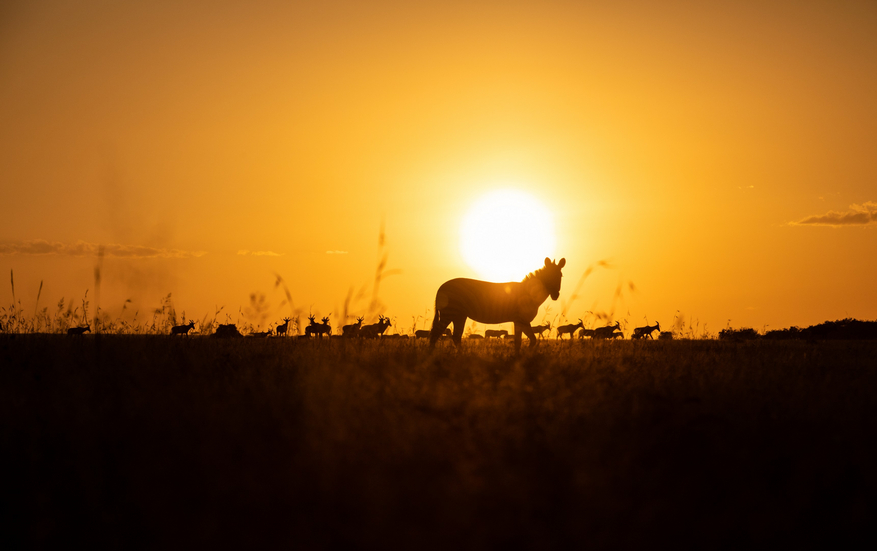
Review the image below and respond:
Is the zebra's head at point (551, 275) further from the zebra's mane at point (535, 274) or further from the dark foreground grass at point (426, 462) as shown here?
the dark foreground grass at point (426, 462)

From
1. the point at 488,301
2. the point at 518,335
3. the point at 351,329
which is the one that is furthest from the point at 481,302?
the point at 351,329

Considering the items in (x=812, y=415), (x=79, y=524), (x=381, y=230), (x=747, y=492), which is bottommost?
(x=79, y=524)

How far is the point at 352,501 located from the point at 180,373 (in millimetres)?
4761

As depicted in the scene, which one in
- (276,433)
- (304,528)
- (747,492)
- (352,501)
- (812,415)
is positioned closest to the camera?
(304,528)

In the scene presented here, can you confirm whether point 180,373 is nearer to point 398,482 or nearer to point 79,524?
point 79,524

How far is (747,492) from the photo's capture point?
12.5ft

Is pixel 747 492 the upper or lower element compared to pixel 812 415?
lower

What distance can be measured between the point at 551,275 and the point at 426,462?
1125 cm

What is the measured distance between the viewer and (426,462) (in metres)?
4.20

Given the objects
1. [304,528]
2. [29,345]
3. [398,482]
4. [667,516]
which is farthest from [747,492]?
[29,345]

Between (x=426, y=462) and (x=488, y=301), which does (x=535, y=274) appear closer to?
(x=488, y=301)

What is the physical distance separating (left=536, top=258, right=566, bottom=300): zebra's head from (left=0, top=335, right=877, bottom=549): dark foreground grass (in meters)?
7.83

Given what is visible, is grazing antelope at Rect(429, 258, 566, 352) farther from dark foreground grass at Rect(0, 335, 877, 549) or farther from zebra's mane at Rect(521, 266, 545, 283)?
dark foreground grass at Rect(0, 335, 877, 549)

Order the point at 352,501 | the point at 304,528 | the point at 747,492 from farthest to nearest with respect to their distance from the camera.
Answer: the point at 747,492, the point at 352,501, the point at 304,528
